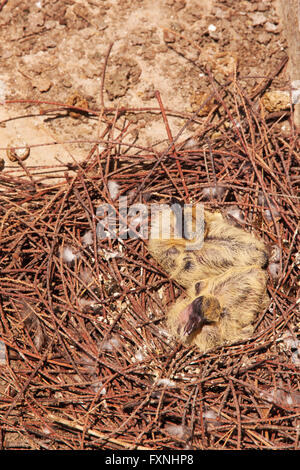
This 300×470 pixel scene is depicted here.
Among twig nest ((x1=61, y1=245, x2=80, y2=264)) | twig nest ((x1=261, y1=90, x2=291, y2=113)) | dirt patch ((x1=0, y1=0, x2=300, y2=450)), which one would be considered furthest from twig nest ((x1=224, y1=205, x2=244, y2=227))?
twig nest ((x1=61, y1=245, x2=80, y2=264))

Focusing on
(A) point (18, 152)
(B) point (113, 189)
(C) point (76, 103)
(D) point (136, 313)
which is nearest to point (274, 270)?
(D) point (136, 313)

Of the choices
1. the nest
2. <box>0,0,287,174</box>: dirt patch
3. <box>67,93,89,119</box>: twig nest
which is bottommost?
the nest

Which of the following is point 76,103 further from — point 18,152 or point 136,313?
point 136,313

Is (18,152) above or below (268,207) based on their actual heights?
above

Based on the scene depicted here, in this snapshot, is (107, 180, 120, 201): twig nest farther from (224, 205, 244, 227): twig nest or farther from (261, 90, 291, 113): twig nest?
(261, 90, 291, 113): twig nest
